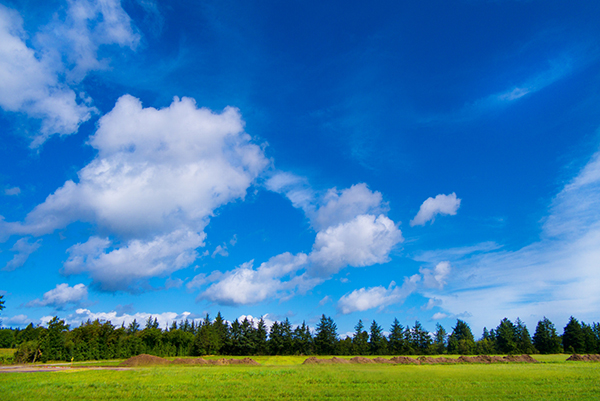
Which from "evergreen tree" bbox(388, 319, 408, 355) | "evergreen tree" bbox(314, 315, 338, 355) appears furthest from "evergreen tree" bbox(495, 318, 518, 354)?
"evergreen tree" bbox(314, 315, 338, 355)

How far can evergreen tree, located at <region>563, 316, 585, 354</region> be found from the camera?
10262 cm

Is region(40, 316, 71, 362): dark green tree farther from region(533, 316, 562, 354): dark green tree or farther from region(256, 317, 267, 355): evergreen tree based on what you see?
region(533, 316, 562, 354): dark green tree

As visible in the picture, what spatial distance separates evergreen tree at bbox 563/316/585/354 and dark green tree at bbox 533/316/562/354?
4.10m

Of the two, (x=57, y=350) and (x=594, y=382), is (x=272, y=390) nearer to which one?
(x=594, y=382)

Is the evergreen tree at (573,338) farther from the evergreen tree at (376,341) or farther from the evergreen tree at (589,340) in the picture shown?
the evergreen tree at (376,341)

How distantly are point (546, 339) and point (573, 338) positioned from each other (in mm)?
7385

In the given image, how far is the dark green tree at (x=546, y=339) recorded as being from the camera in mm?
105125

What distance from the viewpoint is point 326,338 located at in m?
105

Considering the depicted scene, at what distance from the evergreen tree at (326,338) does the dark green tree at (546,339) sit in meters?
67.9

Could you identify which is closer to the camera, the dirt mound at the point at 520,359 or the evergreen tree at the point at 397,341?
the dirt mound at the point at 520,359

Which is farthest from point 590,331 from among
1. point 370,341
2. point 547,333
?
point 370,341

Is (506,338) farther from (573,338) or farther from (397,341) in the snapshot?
(397,341)

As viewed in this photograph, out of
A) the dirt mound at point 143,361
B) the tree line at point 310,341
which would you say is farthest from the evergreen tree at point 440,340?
the dirt mound at point 143,361

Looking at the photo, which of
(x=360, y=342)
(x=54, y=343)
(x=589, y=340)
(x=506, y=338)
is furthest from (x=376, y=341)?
(x=54, y=343)
